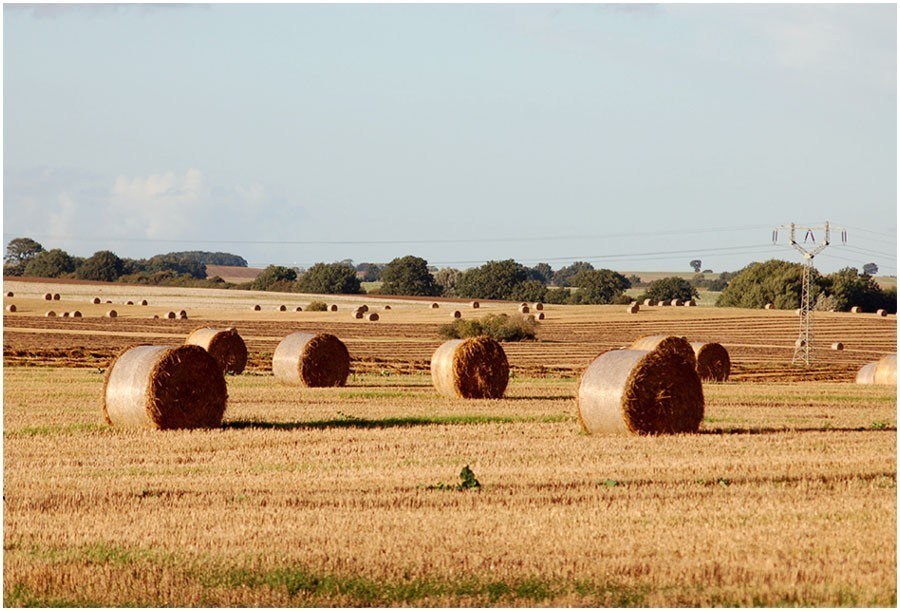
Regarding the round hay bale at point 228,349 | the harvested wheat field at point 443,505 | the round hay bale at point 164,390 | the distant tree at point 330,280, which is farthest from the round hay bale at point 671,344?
the distant tree at point 330,280

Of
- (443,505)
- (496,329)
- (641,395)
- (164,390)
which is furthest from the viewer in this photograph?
(496,329)

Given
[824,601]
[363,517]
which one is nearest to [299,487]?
[363,517]

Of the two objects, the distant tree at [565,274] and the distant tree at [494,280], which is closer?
the distant tree at [494,280]

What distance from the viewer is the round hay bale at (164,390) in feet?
71.9

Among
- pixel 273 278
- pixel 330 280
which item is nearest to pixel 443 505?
pixel 330 280

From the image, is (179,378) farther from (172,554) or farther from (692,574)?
(692,574)

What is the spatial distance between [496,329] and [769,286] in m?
39.6

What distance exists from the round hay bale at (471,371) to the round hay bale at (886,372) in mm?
14376

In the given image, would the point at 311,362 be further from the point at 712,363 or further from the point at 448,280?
the point at 448,280

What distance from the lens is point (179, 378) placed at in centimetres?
2220

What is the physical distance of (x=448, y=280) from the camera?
133625mm

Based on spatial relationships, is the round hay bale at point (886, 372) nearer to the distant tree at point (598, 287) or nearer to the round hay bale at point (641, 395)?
the round hay bale at point (641, 395)

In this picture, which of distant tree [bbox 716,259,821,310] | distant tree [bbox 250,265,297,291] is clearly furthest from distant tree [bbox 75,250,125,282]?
distant tree [bbox 716,259,821,310]

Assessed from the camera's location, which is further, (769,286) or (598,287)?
(598,287)
